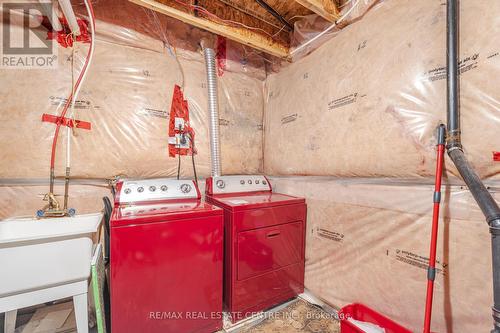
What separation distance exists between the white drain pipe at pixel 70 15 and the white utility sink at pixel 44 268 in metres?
1.30

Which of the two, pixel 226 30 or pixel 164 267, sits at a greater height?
pixel 226 30

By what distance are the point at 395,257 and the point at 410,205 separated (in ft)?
1.05

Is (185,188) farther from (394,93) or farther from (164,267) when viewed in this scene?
(394,93)

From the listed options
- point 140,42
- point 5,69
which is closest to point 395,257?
point 140,42

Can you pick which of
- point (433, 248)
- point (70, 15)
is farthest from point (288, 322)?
point (70, 15)

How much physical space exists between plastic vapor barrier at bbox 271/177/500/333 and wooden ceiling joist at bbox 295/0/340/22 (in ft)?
3.95

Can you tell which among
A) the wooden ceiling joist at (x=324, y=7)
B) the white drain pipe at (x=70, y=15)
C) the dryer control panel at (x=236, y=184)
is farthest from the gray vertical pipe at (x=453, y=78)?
the white drain pipe at (x=70, y=15)

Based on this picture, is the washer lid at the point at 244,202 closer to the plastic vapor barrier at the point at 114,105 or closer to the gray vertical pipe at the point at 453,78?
the plastic vapor barrier at the point at 114,105

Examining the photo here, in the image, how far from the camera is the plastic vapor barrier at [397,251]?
0.94m

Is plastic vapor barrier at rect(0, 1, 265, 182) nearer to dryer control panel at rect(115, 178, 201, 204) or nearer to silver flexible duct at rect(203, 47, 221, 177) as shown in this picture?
silver flexible duct at rect(203, 47, 221, 177)

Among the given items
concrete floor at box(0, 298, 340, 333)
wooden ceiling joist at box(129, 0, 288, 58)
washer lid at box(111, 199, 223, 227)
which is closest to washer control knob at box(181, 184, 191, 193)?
washer lid at box(111, 199, 223, 227)

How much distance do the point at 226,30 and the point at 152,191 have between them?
1.37 meters

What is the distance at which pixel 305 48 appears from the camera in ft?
6.11

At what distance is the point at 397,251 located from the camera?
118cm
